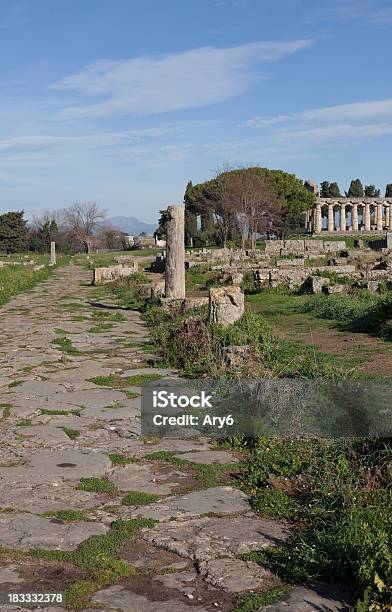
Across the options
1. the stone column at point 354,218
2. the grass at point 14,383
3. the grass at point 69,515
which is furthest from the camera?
the stone column at point 354,218

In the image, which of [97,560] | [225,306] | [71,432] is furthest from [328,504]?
[225,306]

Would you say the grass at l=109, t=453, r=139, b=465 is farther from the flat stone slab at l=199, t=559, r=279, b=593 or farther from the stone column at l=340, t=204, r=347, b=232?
the stone column at l=340, t=204, r=347, b=232

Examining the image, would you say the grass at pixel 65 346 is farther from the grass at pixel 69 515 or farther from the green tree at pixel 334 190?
the green tree at pixel 334 190

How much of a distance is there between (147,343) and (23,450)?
5412 millimetres

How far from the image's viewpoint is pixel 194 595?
338 centimetres

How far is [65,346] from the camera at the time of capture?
10.7m

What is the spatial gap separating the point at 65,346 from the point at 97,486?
19.9 ft

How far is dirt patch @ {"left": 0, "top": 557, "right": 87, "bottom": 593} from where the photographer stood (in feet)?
11.2

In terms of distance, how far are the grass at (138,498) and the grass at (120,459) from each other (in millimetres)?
655

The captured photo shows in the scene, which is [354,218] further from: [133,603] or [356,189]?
[133,603]

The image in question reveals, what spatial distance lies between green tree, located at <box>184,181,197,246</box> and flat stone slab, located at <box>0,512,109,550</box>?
199 feet

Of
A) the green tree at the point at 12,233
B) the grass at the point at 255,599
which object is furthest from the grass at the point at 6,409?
the green tree at the point at 12,233

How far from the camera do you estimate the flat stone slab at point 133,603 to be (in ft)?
10.7

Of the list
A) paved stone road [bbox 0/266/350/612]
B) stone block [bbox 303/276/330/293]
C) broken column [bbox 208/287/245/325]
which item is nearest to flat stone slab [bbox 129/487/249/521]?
paved stone road [bbox 0/266/350/612]
